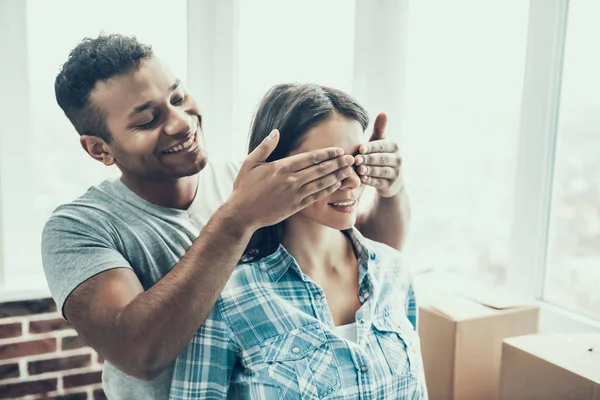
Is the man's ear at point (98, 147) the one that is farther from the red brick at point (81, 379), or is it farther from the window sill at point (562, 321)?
the window sill at point (562, 321)

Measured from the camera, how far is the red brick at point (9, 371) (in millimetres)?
2020

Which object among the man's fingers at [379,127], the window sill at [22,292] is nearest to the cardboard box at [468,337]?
the man's fingers at [379,127]

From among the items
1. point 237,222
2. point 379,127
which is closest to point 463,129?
point 379,127

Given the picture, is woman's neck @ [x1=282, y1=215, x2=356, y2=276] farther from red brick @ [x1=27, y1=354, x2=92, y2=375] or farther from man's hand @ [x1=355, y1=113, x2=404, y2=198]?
red brick @ [x1=27, y1=354, x2=92, y2=375]

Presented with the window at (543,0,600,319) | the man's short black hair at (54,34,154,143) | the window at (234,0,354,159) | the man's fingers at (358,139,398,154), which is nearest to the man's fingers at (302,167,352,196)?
the man's fingers at (358,139,398,154)

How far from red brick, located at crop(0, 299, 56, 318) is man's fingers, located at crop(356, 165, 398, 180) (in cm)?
143

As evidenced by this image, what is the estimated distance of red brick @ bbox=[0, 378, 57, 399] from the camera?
2.04 metres

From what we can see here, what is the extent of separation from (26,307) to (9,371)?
0.24 m

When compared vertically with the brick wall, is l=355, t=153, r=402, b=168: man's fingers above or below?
above

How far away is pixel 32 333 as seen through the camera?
2.05m

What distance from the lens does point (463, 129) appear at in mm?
2250

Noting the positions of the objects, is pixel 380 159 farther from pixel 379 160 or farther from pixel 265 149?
Answer: pixel 265 149

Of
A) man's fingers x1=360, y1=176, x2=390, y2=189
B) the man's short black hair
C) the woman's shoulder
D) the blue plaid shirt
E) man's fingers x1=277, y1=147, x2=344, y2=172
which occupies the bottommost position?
the blue plaid shirt

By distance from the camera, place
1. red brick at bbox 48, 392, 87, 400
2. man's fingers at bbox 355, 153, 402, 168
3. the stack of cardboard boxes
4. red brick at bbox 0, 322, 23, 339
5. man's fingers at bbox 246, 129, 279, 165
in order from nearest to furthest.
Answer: man's fingers at bbox 246, 129, 279, 165 → man's fingers at bbox 355, 153, 402, 168 → the stack of cardboard boxes → red brick at bbox 0, 322, 23, 339 → red brick at bbox 48, 392, 87, 400
